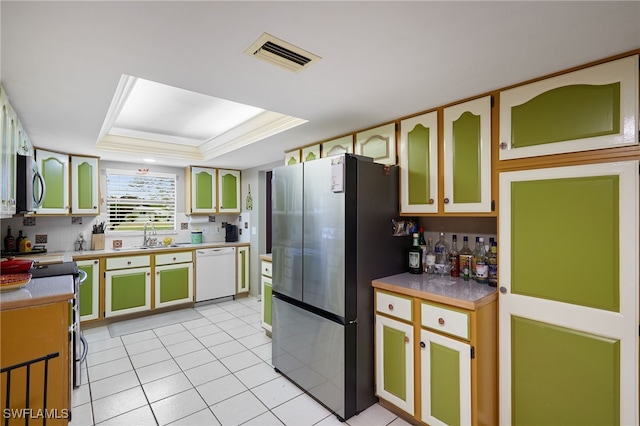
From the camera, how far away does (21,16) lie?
117 cm

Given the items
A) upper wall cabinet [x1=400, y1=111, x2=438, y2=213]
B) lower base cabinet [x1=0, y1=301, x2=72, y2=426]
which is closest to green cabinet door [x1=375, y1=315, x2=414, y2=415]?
upper wall cabinet [x1=400, y1=111, x2=438, y2=213]

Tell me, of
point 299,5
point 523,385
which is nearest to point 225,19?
point 299,5

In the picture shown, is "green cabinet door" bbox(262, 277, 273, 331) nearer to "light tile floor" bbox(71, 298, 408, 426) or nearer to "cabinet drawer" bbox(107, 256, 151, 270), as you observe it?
"light tile floor" bbox(71, 298, 408, 426)

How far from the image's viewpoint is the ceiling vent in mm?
1355

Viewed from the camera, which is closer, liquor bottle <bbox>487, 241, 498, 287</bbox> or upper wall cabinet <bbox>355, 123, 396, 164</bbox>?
liquor bottle <bbox>487, 241, 498, 287</bbox>

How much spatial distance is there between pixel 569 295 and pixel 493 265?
52 cm

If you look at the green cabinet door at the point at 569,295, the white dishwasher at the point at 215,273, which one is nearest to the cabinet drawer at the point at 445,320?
the green cabinet door at the point at 569,295

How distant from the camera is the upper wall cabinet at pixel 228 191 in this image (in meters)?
4.97

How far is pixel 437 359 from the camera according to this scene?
1.84 m

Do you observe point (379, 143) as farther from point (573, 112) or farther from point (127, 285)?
point (127, 285)

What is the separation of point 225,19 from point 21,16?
80cm

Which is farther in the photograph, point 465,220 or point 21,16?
point 465,220

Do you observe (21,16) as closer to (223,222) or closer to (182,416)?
(182,416)

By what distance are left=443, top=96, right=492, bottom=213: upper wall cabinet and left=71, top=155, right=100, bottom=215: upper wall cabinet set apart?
4.19m
